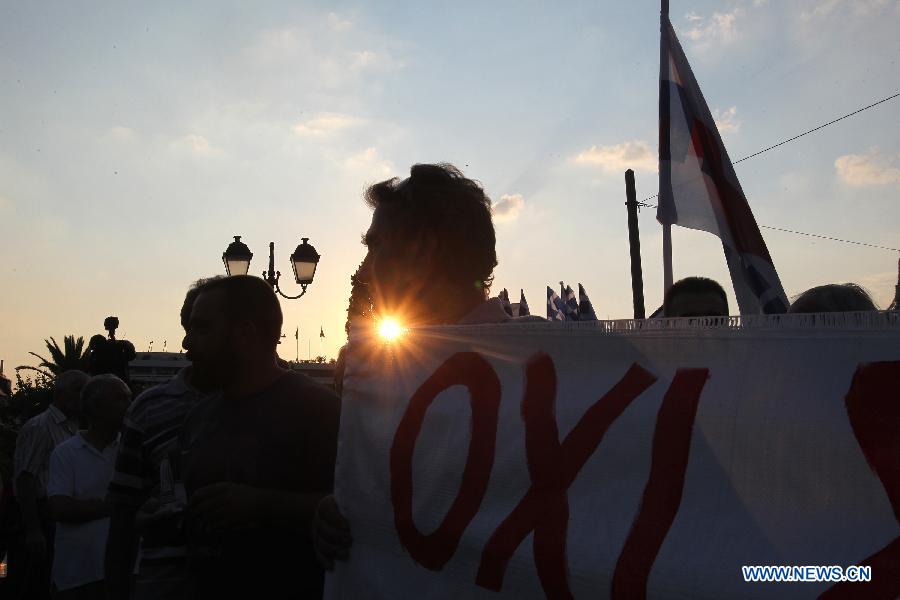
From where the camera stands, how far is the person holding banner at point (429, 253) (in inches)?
92.1

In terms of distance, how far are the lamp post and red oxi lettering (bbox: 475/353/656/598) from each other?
28.1 feet

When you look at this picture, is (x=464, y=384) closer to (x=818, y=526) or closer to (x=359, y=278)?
(x=359, y=278)

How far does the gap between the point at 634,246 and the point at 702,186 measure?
1150 centimetres

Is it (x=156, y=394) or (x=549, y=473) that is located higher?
(x=156, y=394)

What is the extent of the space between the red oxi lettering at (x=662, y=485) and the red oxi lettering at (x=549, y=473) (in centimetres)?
9

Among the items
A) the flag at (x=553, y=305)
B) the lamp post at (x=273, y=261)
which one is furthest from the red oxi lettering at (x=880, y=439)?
the flag at (x=553, y=305)

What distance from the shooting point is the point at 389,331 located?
7.29 feet

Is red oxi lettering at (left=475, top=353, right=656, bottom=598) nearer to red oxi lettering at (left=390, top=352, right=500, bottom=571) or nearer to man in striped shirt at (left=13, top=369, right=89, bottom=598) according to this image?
red oxi lettering at (left=390, top=352, right=500, bottom=571)

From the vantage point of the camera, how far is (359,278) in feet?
8.13

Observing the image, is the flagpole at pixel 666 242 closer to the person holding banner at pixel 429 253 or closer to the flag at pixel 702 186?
the flag at pixel 702 186

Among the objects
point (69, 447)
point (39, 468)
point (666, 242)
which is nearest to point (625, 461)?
point (69, 447)

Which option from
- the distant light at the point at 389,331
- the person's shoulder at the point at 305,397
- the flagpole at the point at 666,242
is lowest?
the person's shoulder at the point at 305,397

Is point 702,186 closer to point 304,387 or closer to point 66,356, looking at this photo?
point 304,387

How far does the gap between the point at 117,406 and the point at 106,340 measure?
10.8ft
